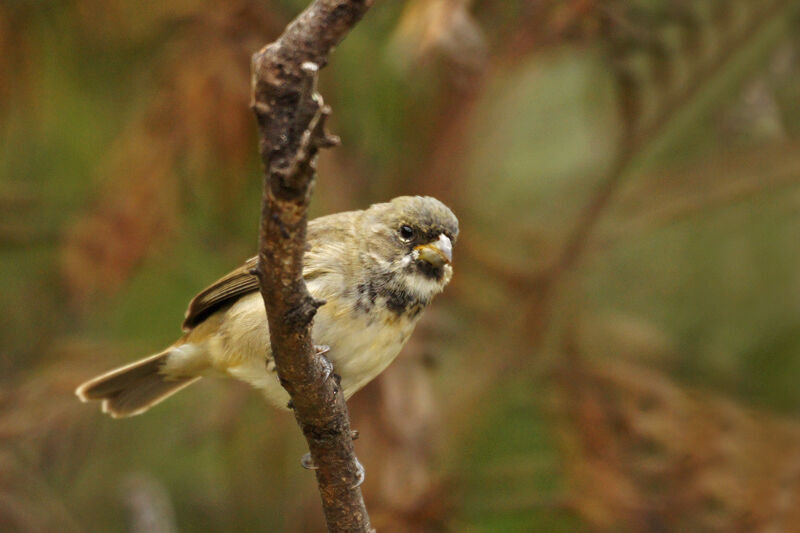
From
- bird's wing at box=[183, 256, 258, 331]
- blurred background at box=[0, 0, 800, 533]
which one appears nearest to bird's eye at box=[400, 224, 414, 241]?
bird's wing at box=[183, 256, 258, 331]

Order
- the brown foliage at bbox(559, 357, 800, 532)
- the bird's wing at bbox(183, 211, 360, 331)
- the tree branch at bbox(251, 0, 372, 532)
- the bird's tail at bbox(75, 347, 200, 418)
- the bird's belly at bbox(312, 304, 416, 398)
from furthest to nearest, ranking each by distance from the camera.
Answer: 1. the brown foliage at bbox(559, 357, 800, 532)
2. the bird's tail at bbox(75, 347, 200, 418)
3. the bird's wing at bbox(183, 211, 360, 331)
4. the bird's belly at bbox(312, 304, 416, 398)
5. the tree branch at bbox(251, 0, 372, 532)

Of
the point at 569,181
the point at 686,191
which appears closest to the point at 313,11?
the point at 686,191

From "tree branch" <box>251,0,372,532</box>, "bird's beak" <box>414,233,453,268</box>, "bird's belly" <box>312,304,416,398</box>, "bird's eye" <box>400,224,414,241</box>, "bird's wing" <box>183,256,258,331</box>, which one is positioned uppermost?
"bird's eye" <box>400,224,414,241</box>

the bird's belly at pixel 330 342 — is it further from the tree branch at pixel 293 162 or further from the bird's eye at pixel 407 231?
the tree branch at pixel 293 162

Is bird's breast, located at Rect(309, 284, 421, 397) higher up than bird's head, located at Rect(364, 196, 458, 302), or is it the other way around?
bird's head, located at Rect(364, 196, 458, 302)

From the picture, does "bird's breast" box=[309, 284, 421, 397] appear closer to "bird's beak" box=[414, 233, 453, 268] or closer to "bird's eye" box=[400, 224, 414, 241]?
"bird's beak" box=[414, 233, 453, 268]

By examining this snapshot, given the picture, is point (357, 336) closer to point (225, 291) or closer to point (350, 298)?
point (350, 298)

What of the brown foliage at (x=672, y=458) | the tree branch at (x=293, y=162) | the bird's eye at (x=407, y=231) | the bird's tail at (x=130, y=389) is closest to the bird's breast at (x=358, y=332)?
the bird's eye at (x=407, y=231)

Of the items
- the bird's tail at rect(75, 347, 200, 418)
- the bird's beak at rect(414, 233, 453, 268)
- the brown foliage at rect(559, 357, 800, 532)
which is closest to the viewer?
the bird's beak at rect(414, 233, 453, 268)
